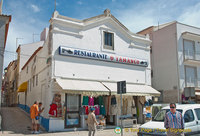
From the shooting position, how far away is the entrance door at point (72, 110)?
13555mm

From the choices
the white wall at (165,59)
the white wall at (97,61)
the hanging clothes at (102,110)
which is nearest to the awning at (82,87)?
the white wall at (97,61)

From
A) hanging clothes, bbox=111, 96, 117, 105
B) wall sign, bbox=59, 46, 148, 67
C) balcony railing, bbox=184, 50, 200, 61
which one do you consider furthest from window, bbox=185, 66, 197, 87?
hanging clothes, bbox=111, 96, 117, 105

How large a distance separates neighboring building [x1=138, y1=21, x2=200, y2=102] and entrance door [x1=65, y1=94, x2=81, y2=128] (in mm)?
12510

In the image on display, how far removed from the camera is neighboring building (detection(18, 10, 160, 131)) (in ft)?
43.5

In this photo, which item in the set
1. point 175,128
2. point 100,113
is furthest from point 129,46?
point 175,128

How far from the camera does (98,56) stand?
15281mm

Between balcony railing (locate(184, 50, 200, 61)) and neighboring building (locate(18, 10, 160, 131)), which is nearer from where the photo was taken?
neighboring building (locate(18, 10, 160, 131))

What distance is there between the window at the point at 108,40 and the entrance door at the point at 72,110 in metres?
4.59

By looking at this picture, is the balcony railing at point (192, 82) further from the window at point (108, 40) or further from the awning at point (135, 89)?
the window at point (108, 40)

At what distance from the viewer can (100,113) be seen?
14.9m

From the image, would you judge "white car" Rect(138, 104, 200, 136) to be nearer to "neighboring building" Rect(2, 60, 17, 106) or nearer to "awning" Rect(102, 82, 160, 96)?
"awning" Rect(102, 82, 160, 96)

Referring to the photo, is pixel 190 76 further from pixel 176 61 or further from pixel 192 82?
pixel 176 61

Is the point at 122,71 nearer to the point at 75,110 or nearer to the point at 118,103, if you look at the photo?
the point at 118,103

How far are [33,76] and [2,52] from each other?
7465mm
